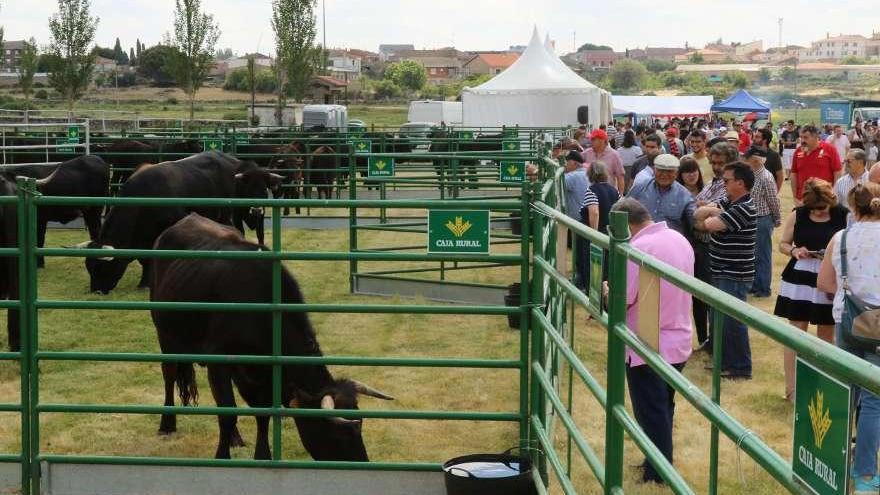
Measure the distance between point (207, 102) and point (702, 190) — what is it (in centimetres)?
8876

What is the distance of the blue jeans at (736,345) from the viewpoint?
8688 mm

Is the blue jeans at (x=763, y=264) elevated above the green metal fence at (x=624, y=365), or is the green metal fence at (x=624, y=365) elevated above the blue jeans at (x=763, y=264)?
the green metal fence at (x=624, y=365)

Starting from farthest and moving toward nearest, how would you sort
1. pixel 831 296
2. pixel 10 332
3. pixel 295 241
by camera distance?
pixel 295 241 < pixel 10 332 < pixel 831 296

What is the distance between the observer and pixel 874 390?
68.9 inches

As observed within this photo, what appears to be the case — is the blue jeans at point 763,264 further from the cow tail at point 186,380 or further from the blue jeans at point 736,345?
the cow tail at point 186,380

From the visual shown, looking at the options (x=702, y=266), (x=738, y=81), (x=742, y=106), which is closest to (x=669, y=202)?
(x=702, y=266)

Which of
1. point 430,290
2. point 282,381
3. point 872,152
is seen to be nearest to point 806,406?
point 282,381

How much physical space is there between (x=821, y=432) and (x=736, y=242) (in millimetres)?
7030

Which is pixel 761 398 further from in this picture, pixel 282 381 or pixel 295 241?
pixel 295 241

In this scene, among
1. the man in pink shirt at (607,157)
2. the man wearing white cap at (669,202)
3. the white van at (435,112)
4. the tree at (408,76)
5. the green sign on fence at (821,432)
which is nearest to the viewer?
the green sign on fence at (821,432)

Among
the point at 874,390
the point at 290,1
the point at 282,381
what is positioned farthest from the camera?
the point at 290,1

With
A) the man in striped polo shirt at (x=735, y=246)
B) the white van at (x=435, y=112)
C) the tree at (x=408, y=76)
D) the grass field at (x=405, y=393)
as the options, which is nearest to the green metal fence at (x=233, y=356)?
the grass field at (x=405, y=393)

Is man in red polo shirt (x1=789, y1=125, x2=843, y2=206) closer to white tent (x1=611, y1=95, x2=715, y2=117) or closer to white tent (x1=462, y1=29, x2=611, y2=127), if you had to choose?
white tent (x1=462, y1=29, x2=611, y2=127)

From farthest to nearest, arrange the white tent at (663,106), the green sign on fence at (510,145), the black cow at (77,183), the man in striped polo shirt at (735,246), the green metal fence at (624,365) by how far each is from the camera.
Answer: the white tent at (663,106)
the green sign on fence at (510,145)
the black cow at (77,183)
the man in striped polo shirt at (735,246)
the green metal fence at (624,365)
